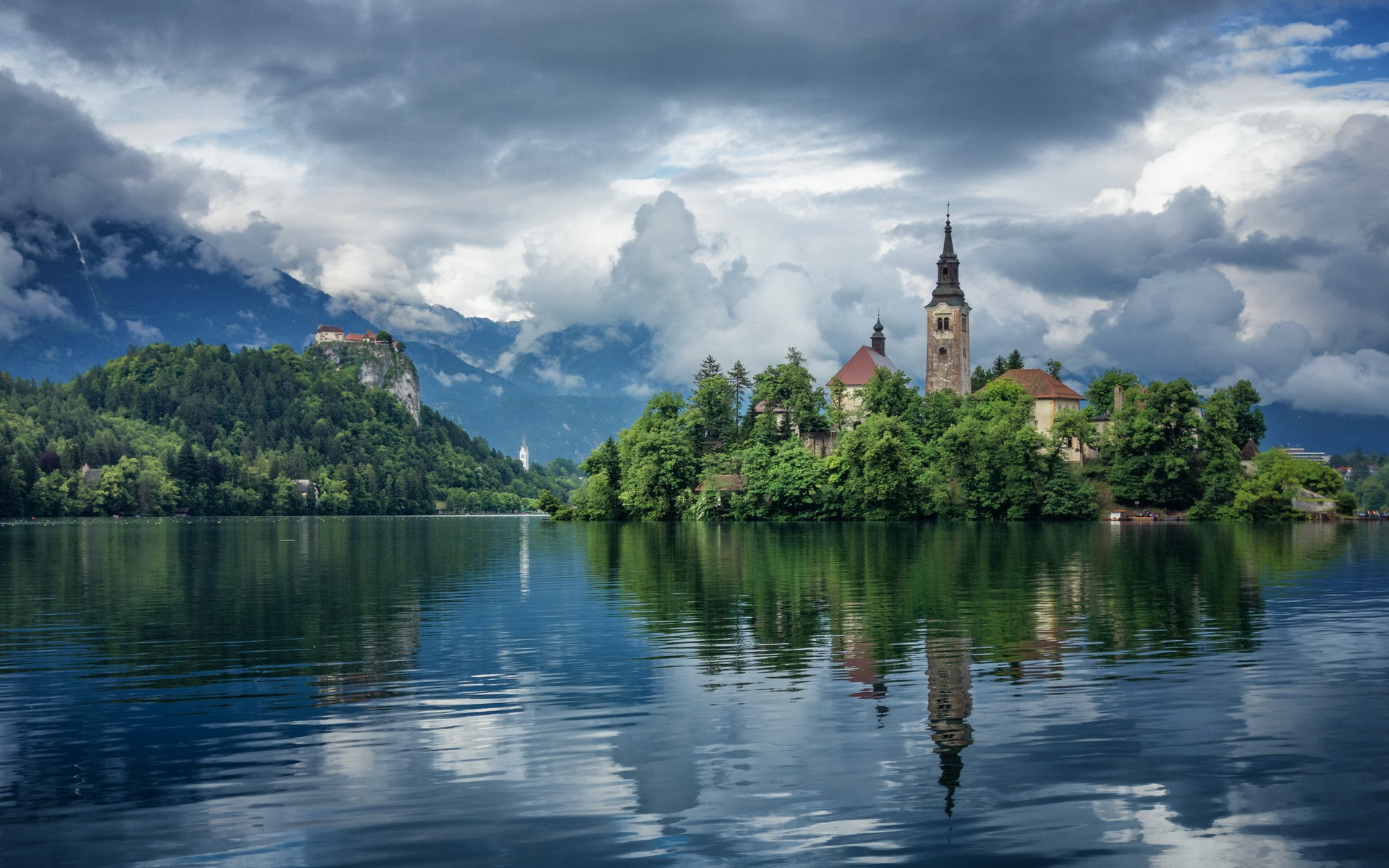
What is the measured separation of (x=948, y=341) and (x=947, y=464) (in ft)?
170

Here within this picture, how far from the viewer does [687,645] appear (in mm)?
26938

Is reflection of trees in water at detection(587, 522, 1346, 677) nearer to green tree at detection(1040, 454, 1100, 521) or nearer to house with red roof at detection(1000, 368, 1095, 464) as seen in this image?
green tree at detection(1040, 454, 1100, 521)

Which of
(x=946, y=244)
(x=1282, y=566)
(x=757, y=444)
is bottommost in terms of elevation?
(x=1282, y=566)

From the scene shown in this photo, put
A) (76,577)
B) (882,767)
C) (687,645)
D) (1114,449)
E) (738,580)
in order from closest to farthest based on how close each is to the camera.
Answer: (882,767) → (687,645) → (738,580) → (76,577) → (1114,449)

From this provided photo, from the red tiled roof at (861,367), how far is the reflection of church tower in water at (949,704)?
142044mm

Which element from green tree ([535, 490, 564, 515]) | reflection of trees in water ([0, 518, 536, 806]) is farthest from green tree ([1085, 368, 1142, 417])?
reflection of trees in water ([0, 518, 536, 806])

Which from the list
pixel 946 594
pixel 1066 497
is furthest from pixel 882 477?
pixel 946 594

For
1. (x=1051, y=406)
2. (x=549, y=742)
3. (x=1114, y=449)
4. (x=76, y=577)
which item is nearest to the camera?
(x=549, y=742)

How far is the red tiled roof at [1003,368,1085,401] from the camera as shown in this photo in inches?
6117

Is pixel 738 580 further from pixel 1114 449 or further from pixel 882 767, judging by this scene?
pixel 1114 449

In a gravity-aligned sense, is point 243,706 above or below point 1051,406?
below

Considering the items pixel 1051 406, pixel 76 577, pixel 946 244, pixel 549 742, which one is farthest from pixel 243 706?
pixel 946 244

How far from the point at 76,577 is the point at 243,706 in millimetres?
34392

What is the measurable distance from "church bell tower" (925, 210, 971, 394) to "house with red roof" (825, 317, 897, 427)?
6.99 meters
